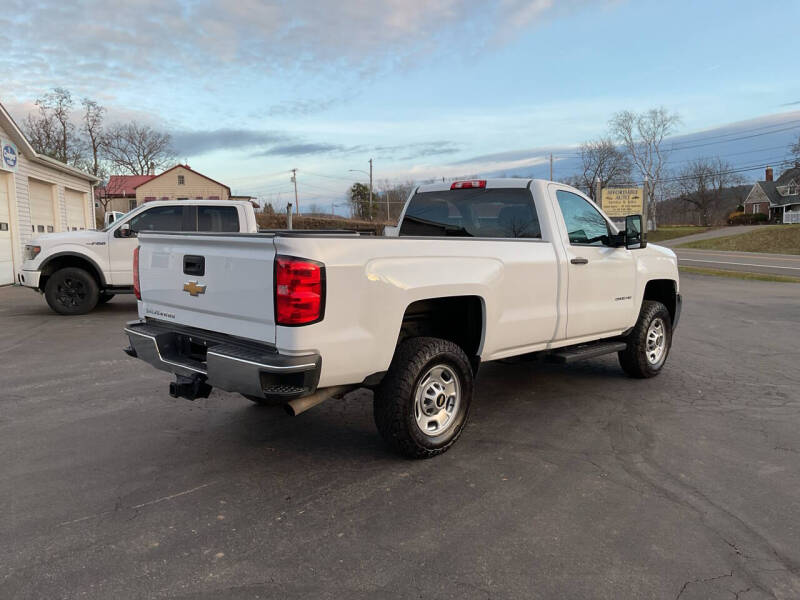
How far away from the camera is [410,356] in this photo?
3.83 m

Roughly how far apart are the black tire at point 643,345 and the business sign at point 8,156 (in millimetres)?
16048

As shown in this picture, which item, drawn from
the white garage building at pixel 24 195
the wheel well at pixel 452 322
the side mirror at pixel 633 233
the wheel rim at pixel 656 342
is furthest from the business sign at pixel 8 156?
the wheel rim at pixel 656 342

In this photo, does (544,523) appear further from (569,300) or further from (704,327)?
(704,327)

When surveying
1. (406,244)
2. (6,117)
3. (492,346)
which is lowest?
(492,346)

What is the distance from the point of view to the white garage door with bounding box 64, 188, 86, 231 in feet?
68.1

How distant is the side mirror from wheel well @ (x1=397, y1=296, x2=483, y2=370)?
1993mm

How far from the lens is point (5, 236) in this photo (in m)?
15.6

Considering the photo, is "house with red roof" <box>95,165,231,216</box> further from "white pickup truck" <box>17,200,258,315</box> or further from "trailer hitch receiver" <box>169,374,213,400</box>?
"trailer hitch receiver" <box>169,374,213,400</box>

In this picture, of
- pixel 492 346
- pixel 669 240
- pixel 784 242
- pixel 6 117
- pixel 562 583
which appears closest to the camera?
pixel 562 583

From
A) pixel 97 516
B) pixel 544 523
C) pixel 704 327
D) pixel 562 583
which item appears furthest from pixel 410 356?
pixel 704 327

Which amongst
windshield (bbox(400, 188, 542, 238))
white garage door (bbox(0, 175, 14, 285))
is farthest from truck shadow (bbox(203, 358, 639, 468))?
white garage door (bbox(0, 175, 14, 285))

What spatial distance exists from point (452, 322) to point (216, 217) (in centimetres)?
729

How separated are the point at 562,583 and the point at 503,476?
114 centimetres

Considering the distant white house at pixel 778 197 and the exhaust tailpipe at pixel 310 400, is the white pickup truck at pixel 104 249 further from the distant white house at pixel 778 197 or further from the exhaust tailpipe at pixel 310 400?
the distant white house at pixel 778 197
